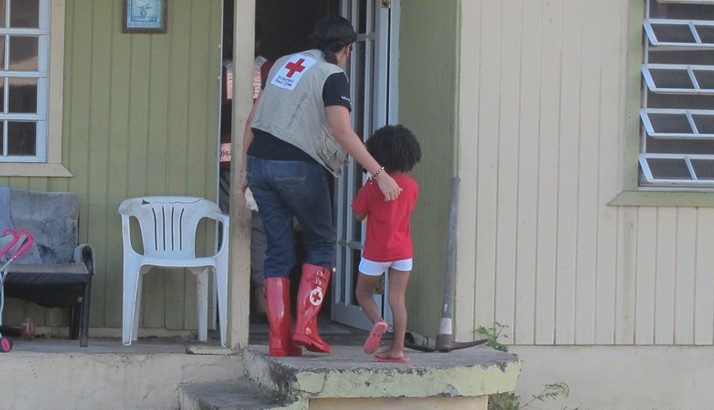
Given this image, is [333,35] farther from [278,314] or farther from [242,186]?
[278,314]

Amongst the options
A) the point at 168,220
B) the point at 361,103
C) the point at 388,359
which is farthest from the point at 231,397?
the point at 361,103

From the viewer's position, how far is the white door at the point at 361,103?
8.20 m

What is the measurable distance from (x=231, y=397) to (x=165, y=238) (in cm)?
167

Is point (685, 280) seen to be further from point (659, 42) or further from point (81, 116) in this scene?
point (81, 116)

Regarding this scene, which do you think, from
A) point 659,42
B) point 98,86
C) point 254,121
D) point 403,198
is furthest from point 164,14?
point 659,42

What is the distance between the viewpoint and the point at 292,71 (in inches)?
253

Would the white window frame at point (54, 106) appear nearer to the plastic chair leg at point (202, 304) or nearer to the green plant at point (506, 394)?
the plastic chair leg at point (202, 304)

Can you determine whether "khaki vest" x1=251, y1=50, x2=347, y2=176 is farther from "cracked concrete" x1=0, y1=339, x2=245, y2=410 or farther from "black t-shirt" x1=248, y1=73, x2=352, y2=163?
"cracked concrete" x1=0, y1=339, x2=245, y2=410

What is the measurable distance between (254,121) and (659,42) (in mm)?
2487

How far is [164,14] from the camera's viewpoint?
26.7ft

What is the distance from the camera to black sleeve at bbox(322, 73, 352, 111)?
6.32 meters

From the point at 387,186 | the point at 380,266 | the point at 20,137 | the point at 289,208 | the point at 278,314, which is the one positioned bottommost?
the point at 278,314

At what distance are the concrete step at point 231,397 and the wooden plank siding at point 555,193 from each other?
136 cm

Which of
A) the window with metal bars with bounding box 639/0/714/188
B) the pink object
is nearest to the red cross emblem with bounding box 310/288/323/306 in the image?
the pink object
